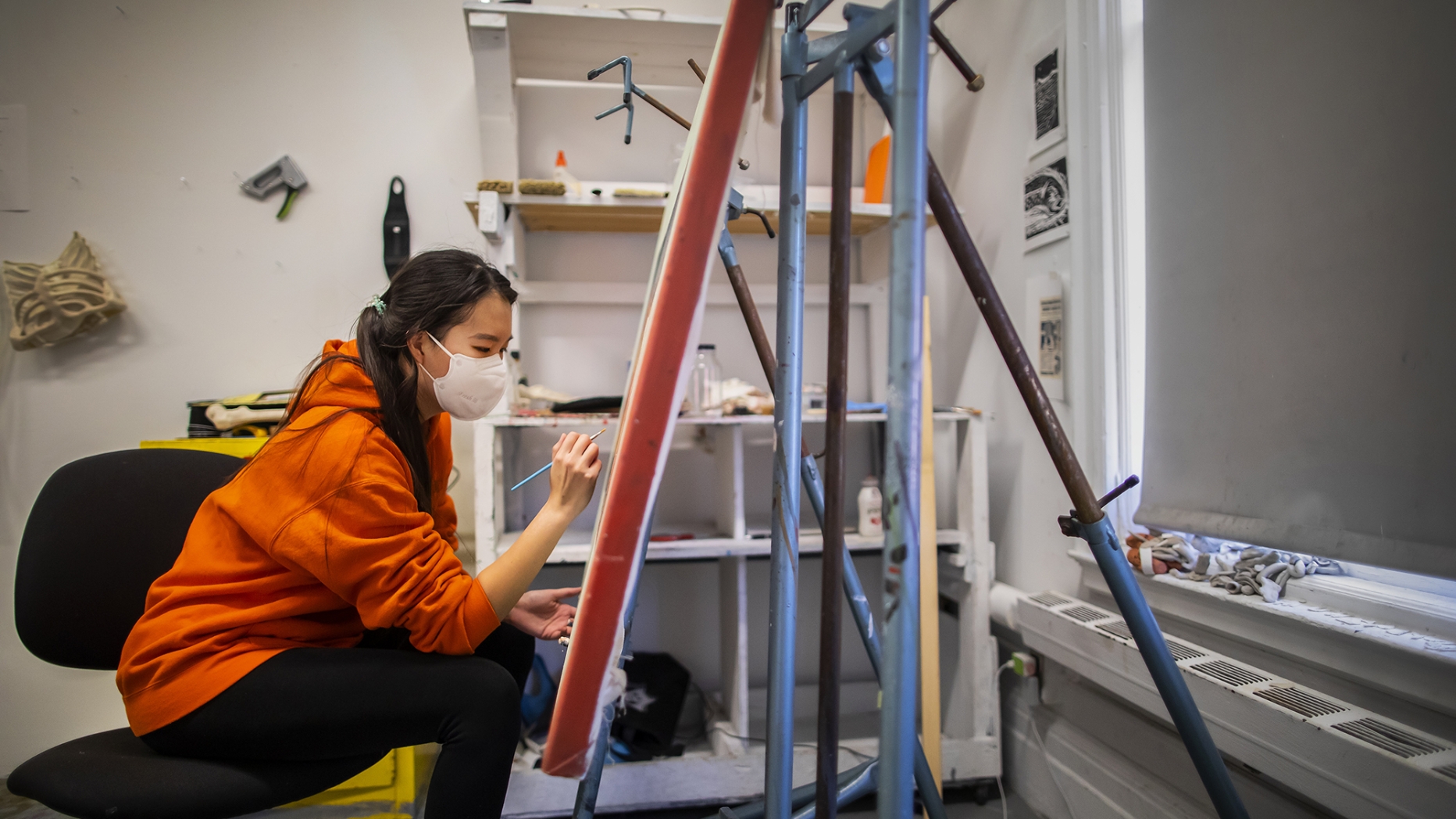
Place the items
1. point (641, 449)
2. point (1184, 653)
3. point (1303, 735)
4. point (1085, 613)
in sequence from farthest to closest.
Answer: point (1085, 613) < point (1184, 653) < point (1303, 735) < point (641, 449)

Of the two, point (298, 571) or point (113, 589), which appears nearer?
point (298, 571)

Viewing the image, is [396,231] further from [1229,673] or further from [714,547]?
[1229,673]

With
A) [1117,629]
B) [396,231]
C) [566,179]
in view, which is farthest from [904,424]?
[396,231]

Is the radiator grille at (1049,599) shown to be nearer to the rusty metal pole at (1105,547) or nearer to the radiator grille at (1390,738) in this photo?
the radiator grille at (1390,738)

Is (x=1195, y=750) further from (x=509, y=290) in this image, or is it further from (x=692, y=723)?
(x=692, y=723)

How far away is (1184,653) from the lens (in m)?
1.04

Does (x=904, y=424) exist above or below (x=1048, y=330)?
below

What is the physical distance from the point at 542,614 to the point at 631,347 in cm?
93

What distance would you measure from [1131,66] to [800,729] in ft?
5.26

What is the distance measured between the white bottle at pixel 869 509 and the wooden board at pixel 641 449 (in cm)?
112

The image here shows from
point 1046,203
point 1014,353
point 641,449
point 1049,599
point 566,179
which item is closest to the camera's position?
point 641,449

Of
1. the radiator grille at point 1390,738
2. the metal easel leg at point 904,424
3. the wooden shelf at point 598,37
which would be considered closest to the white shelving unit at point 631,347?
the wooden shelf at point 598,37

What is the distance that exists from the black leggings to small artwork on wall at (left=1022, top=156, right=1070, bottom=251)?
1.35m

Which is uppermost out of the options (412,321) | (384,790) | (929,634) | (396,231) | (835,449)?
(396,231)
